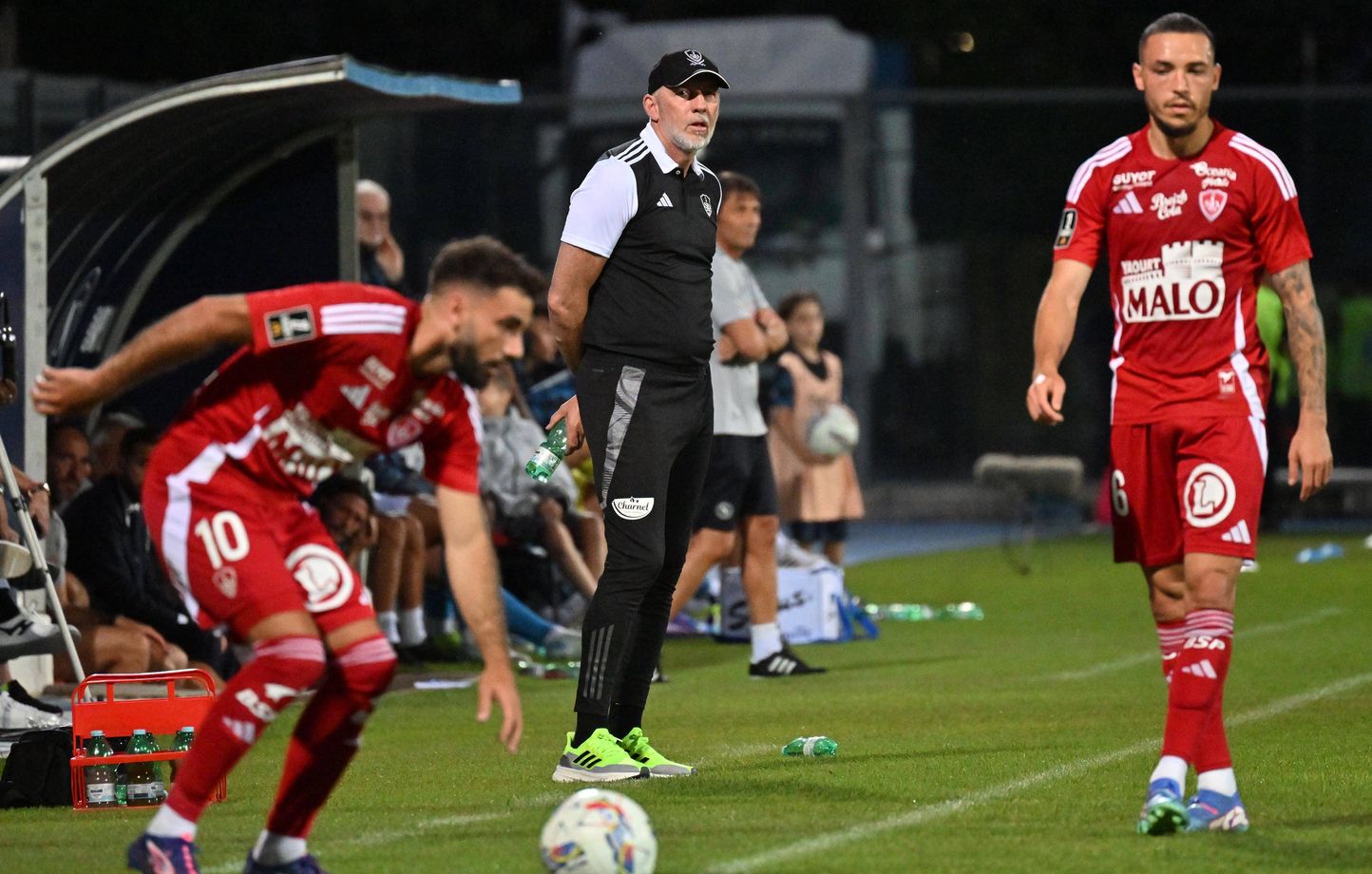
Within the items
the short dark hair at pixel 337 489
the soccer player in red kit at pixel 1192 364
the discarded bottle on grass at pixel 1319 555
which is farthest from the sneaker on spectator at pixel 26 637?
the discarded bottle on grass at pixel 1319 555

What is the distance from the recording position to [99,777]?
748cm

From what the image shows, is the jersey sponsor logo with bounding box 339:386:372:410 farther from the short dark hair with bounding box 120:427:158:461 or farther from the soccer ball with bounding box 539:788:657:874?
the short dark hair with bounding box 120:427:158:461

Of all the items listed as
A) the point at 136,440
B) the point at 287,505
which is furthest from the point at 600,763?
the point at 136,440

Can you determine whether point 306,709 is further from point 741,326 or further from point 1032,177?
point 1032,177

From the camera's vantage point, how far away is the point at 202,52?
102 ft

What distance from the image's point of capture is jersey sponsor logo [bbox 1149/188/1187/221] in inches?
258

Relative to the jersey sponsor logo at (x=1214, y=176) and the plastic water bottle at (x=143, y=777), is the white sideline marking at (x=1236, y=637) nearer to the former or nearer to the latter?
the jersey sponsor logo at (x=1214, y=176)

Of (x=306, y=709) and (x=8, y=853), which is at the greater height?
(x=306, y=709)

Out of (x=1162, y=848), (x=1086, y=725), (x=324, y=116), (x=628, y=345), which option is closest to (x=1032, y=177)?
(x=324, y=116)

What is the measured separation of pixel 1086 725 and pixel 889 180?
49.0 ft

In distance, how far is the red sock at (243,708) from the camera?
5598 millimetres

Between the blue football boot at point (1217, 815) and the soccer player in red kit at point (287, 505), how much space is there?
2.13 meters

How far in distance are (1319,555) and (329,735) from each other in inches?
579

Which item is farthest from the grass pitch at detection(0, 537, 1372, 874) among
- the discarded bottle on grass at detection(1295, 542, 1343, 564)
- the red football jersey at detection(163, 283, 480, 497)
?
the discarded bottle on grass at detection(1295, 542, 1343, 564)
